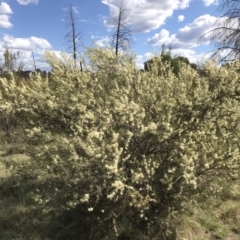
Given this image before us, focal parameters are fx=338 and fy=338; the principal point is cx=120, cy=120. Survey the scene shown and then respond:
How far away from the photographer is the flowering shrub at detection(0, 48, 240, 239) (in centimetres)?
412

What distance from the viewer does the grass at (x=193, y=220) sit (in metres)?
4.89

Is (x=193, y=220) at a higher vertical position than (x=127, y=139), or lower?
lower

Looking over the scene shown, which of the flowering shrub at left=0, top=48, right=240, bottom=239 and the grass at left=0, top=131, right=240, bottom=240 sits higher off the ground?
the flowering shrub at left=0, top=48, right=240, bottom=239

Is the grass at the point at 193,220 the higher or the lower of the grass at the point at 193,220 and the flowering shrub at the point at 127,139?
the lower

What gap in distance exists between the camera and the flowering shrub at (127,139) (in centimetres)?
412

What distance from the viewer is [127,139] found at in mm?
4129

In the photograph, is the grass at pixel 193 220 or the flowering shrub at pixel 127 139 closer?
the flowering shrub at pixel 127 139

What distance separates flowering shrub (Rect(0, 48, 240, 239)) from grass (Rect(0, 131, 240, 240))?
0.91ft

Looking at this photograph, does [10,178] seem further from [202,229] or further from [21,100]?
[202,229]

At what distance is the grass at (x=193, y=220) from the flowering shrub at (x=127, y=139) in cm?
28

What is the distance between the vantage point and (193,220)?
509 cm

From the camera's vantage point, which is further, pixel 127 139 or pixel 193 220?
pixel 193 220

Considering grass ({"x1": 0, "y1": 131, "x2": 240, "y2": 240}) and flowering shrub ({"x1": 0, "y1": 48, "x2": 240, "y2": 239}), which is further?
grass ({"x1": 0, "y1": 131, "x2": 240, "y2": 240})

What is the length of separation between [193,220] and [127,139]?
74.5 inches
